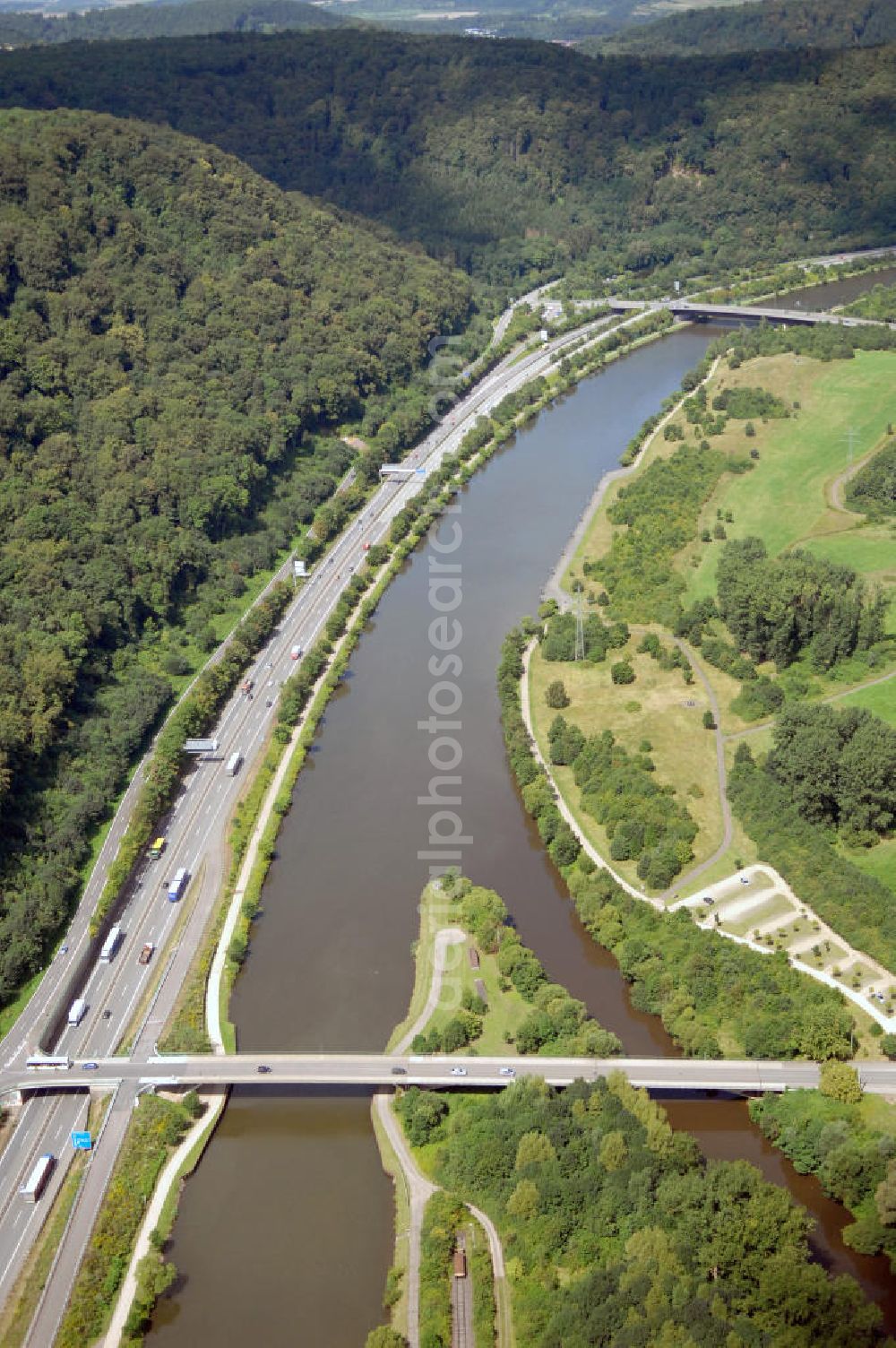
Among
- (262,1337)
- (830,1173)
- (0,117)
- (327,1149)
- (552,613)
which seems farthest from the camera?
(0,117)

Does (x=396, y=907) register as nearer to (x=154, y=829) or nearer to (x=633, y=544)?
(x=154, y=829)

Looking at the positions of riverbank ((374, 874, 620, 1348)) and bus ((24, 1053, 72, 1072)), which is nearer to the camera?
riverbank ((374, 874, 620, 1348))

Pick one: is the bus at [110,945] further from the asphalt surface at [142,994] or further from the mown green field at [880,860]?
the mown green field at [880,860]

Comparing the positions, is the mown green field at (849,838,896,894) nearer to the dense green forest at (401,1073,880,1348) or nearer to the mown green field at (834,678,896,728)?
the mown green field at (834,678,896,728)

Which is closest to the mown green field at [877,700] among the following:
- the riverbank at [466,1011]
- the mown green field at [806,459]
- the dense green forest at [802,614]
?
the dense green forest at [802,614]

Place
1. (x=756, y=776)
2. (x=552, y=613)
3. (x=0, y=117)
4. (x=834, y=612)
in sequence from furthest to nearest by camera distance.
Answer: (x=0, y=117)
(x=552, y=613)
(x=834, y=612)
(x=756, y=776)

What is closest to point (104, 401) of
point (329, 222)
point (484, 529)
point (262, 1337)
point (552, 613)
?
point (484, 529)

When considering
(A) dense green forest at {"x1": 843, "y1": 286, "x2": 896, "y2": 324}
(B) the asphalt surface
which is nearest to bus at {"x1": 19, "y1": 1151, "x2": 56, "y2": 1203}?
(B) the asphalt surface
